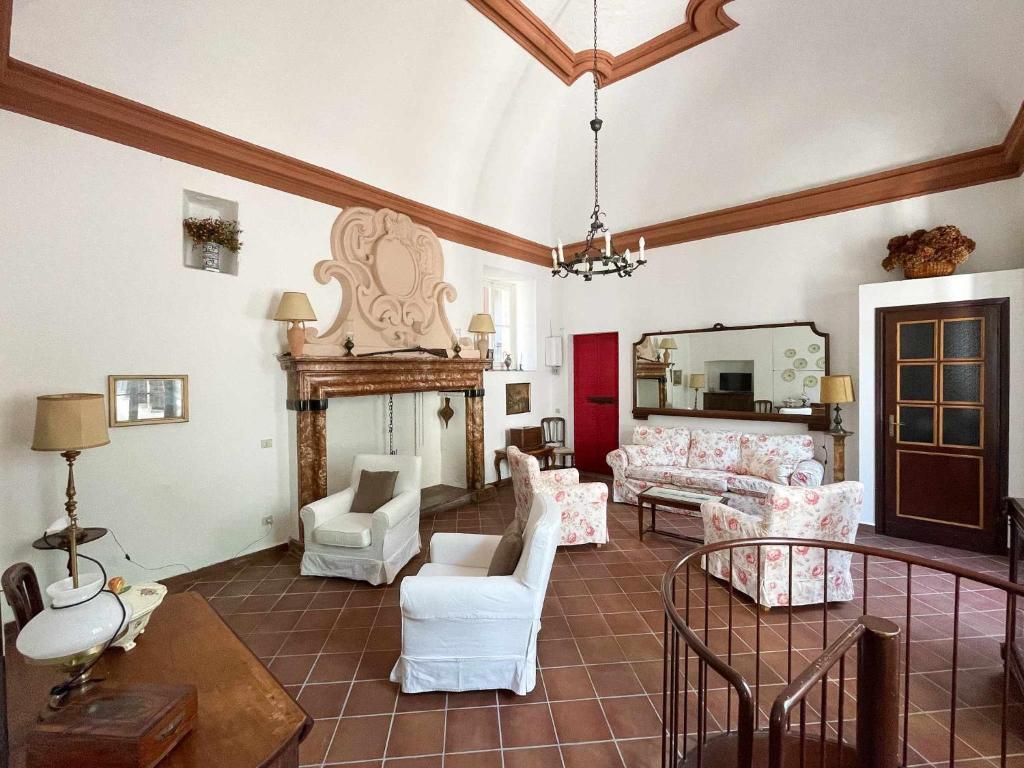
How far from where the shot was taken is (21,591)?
5.42ft

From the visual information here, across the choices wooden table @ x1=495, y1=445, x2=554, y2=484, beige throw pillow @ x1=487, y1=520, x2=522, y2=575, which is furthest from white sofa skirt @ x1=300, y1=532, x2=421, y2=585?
wooden table @ x1=495, y1=445, x2=554, y2=484

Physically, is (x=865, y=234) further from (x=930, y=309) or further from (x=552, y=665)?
(x=552, y=665)

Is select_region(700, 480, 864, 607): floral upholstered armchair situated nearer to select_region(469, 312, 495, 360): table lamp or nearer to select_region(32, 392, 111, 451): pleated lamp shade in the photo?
select_region(469, 312, 495, 360): table lamp

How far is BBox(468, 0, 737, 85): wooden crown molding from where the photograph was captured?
418 cm

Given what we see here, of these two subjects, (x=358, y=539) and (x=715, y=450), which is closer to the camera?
(x=358, y=539)

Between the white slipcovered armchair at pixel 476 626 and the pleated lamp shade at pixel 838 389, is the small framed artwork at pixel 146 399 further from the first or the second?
the pleated lamp shade at pixel 838 389

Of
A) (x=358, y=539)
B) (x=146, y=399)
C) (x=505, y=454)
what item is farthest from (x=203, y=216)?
(x=505, y=454)

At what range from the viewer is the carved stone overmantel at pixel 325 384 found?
4.17 m

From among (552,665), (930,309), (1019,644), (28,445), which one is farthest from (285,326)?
(930,309)

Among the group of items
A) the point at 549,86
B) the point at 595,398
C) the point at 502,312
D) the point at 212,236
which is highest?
the point at 549,86

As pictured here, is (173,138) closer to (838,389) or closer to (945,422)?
(838,389)

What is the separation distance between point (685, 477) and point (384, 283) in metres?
3.93

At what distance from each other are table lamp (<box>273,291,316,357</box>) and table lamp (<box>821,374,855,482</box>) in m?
4.93

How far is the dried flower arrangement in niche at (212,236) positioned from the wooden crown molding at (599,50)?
2825 mm
